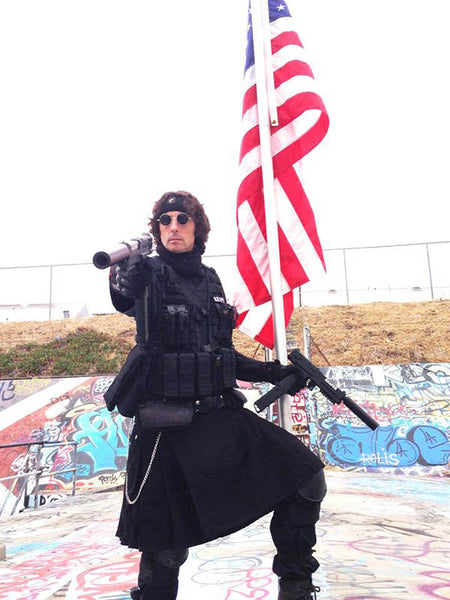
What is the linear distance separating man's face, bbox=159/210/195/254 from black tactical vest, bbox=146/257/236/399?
0.12 m

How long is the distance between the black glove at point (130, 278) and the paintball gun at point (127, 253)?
33 millimetres

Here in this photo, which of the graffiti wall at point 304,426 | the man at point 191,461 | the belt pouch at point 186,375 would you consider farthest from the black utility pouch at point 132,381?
the graffiti wall at point 304,426

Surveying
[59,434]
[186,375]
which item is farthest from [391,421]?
[186,375]

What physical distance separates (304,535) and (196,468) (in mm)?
580

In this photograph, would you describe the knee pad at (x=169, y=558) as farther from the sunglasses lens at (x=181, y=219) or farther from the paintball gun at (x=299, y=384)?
the sunglasses lens at (x=181, y=219)

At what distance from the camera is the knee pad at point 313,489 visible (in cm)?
222

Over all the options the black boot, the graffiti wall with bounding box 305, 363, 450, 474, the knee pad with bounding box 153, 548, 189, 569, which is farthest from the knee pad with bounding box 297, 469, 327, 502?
the graffiti wall with bounding box 305, 363, 450, 474

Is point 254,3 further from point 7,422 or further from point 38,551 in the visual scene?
point 7,422

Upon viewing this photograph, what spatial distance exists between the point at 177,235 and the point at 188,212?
6.5 inches

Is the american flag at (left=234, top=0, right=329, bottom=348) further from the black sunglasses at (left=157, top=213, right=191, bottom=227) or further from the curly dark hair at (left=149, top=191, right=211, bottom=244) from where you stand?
the black sunglasses at (left=157, top=213, right=191, bottom=227)

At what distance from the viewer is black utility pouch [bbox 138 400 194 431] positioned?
2.19m

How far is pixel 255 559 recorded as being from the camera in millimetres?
3674

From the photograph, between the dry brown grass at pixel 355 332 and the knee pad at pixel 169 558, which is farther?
the dry brown grass at pixel 355 332

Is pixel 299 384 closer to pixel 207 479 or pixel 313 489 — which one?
pixel 313 489
